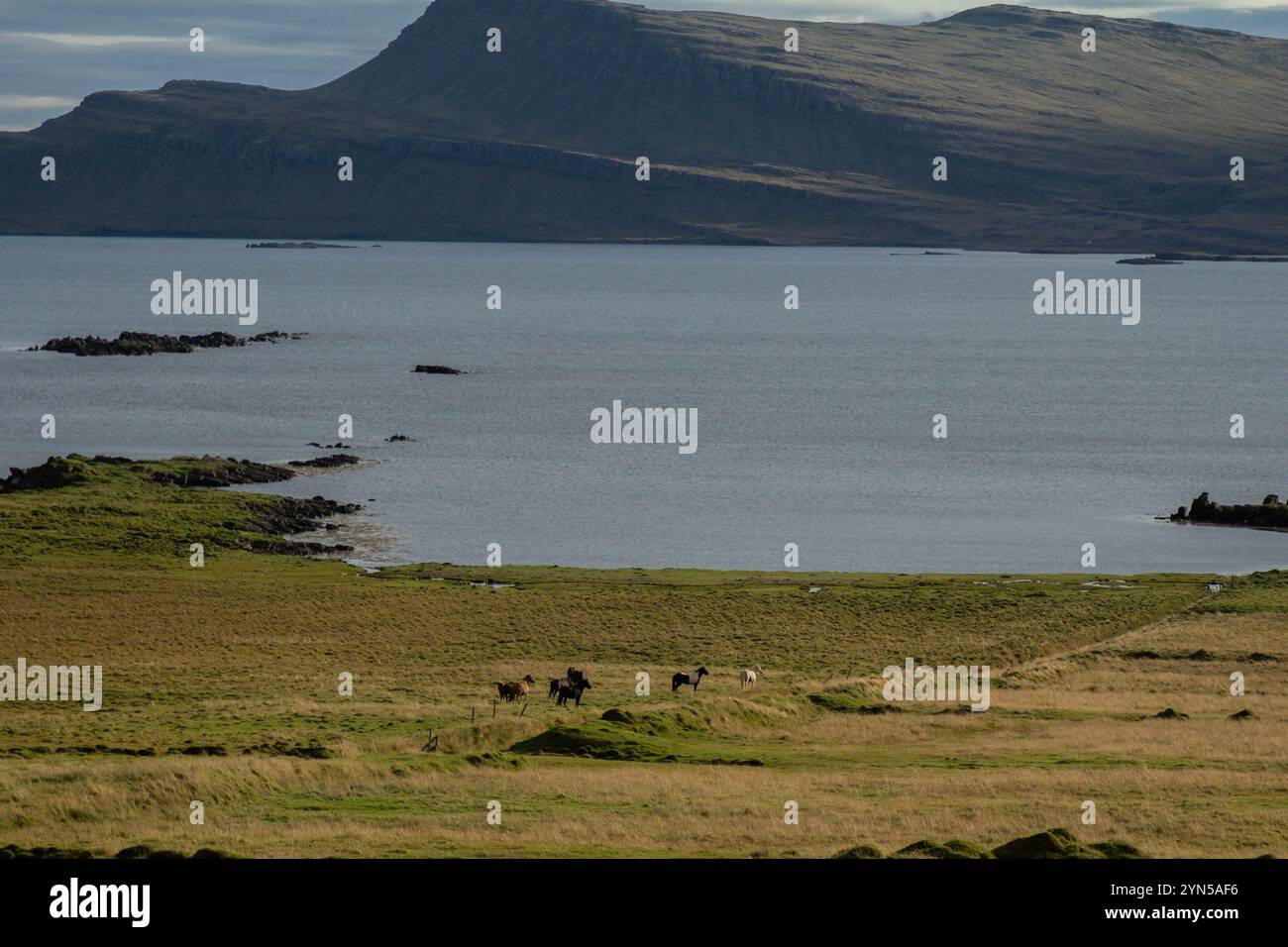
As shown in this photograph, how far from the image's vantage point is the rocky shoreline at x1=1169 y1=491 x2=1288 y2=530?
3794 inches

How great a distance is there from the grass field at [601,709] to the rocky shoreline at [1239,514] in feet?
79.9

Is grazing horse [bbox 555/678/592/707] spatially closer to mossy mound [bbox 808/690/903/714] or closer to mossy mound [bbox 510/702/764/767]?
mossy mound [bbox 510/702/764/767]

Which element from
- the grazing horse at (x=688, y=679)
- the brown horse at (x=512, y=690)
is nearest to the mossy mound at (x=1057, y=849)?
the brown horse at (x=512, y=690)

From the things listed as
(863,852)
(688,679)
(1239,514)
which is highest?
(1239,514)

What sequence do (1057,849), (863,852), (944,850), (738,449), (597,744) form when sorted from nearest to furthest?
(863,852)
(944,850)
(1057,849)
(597,744)
(738,449)

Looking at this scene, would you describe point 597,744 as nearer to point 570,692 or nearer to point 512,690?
point 512,690

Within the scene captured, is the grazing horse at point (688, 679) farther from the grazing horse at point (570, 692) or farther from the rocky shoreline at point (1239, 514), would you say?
the rocky shoreline at point (1239, 514)

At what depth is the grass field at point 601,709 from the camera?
85.8 feet

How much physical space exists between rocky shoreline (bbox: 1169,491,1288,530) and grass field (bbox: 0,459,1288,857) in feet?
79.9

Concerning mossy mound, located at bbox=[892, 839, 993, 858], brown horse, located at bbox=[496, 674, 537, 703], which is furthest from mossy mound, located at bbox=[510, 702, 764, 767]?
mossy mound, located at bbox=[892, 839, 993, 858]

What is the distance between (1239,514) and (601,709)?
6755 cm

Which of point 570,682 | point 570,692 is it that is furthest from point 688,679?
point 570,692

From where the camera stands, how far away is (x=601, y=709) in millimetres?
41594
